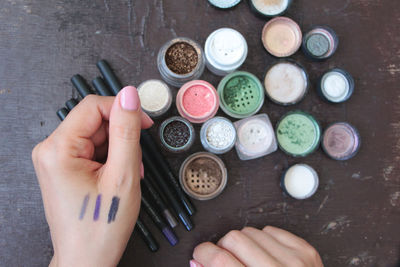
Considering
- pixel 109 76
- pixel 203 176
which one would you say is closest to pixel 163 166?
pixel 203 176

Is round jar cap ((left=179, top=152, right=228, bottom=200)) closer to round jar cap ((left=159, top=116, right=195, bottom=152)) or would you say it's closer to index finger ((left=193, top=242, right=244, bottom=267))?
round jar cap ((left=159, top=116, right=195, bottom=152))

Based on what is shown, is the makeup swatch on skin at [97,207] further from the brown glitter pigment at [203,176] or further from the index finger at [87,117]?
the brown glitter pigment at [203,176]

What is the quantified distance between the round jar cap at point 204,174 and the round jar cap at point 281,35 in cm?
48

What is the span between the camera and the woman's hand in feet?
2.72

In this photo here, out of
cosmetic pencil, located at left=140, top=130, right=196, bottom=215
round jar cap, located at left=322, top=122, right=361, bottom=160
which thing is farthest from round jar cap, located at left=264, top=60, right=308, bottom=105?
cosmetic pencil, located at left=140, top=130, right=196, bottom=215

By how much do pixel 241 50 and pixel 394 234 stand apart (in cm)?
90

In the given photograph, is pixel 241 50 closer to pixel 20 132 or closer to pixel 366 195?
pixel 366 195

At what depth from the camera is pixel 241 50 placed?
1008mm

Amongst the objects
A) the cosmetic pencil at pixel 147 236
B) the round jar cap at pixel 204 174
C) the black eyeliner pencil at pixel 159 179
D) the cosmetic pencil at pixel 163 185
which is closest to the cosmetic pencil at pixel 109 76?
the black eyeliner pencil at pixel 159 179

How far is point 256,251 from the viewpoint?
85cm

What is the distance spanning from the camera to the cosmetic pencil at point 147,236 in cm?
97

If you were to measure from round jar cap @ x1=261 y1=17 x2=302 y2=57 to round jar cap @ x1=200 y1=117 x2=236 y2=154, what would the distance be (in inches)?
13.6

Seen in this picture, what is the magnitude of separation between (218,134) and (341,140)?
0.48 meters

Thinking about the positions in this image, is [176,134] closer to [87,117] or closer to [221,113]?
[221,113]
